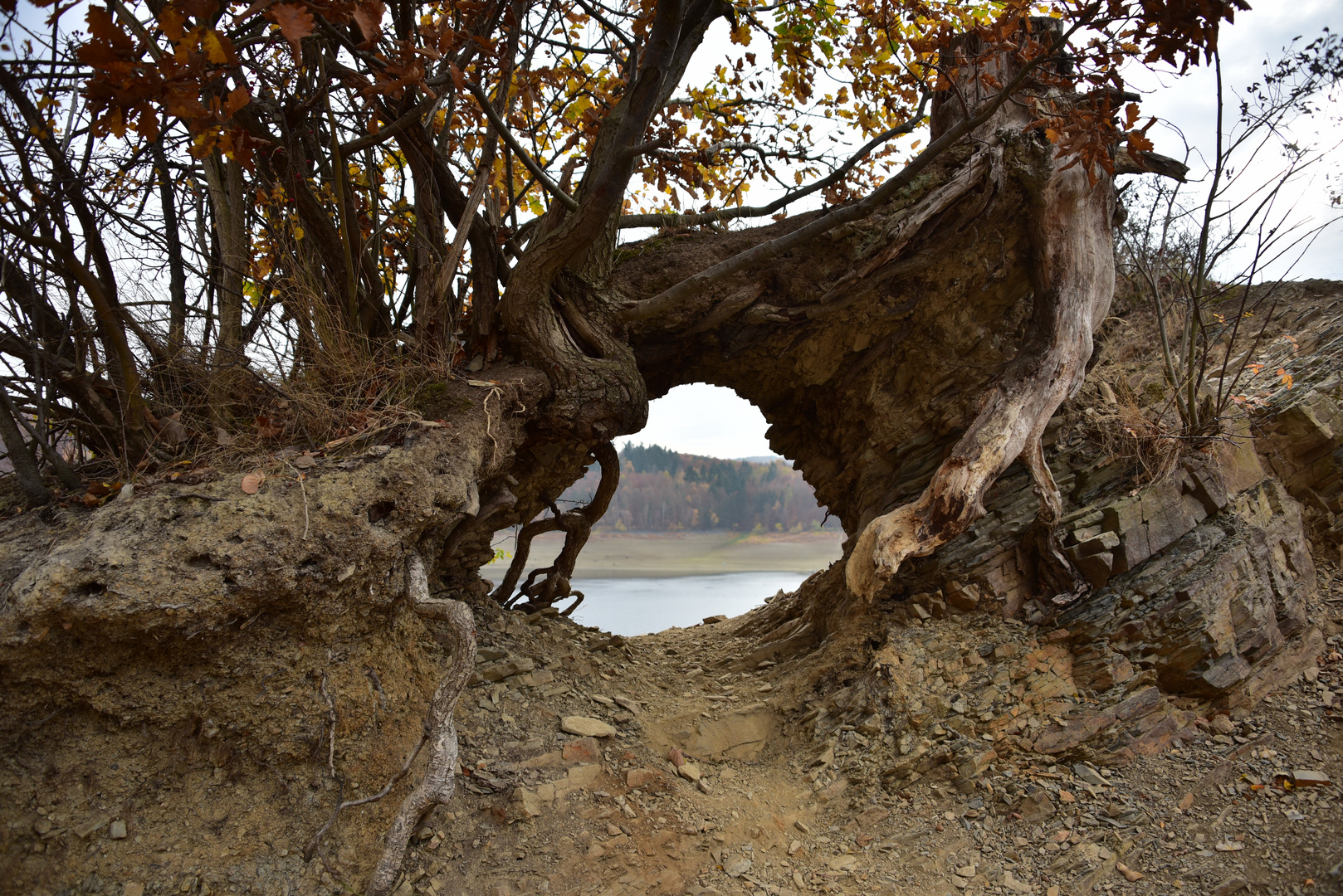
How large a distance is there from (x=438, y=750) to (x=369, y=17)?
2450mm

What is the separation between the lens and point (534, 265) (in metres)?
3.57

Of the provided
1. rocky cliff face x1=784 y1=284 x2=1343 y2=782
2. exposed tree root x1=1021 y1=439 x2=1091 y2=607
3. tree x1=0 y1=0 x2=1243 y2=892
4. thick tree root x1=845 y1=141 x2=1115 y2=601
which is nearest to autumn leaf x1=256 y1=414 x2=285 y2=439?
tree x1=0 y1=0 x2=1243 y2=892

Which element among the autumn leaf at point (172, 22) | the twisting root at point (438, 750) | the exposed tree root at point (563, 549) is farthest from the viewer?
the exposed tree root at point (563, 549)

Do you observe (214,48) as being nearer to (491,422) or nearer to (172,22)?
(172,22)

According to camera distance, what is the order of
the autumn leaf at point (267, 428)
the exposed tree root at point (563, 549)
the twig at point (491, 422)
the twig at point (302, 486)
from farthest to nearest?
the exposed tree root at point (563, 549)
the twig at point (491, 422)
the autumn leaf at point (267, 428)
the twig at point (302, 486)

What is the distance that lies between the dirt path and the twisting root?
318mm

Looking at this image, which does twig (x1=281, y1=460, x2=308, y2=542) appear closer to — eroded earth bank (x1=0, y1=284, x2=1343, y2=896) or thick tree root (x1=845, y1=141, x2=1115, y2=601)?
eroded earth bank (x1=0, y1=284, x2=1343, y2=896)

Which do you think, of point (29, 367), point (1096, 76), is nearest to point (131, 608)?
point (29, 367)

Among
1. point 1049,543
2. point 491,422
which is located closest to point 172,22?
point 491,422

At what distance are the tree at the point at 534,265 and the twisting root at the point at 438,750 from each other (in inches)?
1.2

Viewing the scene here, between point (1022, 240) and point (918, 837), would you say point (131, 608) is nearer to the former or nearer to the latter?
point (918, 837)

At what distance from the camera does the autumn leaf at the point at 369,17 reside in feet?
6.57

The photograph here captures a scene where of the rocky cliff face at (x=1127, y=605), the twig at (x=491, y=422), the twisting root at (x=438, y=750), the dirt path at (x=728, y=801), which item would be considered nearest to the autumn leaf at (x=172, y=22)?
the twig at (x=491, y=422)

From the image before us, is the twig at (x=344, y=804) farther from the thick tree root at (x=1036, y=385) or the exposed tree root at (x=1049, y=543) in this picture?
the exposed tree root at (x=1049, y=543)
